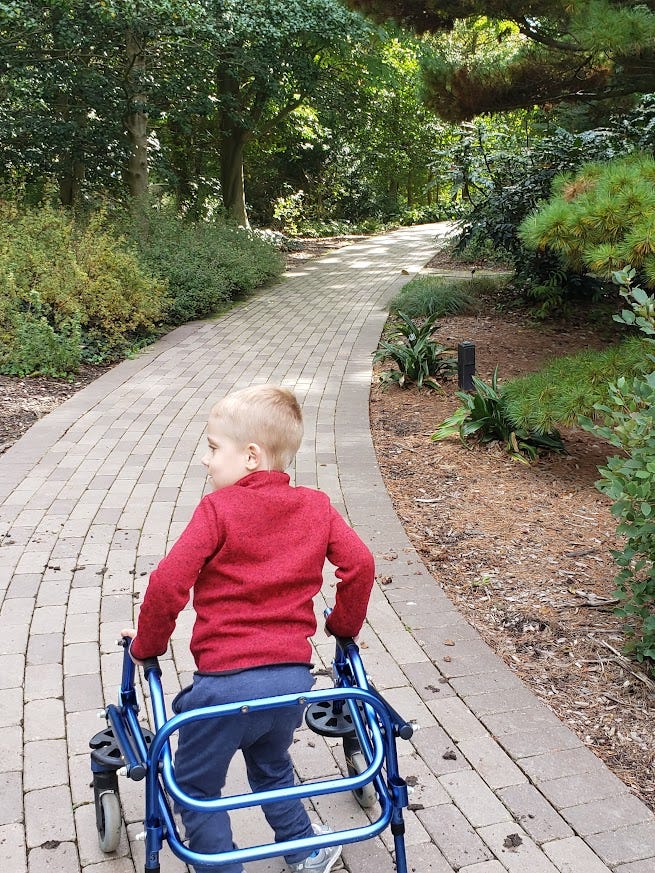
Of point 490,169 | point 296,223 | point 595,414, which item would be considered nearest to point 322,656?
point 595,414

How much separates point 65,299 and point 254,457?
734 centimetres

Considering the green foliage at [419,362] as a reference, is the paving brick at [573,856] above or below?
below

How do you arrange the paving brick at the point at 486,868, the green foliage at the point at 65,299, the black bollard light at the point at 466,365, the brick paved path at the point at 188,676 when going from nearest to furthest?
the paving brick at the point at 486,868, the brick paved path at the point at 188,676, the black bollard light at the point at 466,365, the green foliage at the point at 65,299

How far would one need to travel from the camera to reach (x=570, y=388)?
5.12 metres

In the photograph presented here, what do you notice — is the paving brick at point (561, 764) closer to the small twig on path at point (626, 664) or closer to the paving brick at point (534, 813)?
the paving brick at point (534, 813)

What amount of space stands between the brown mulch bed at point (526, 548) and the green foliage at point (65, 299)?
360 mm

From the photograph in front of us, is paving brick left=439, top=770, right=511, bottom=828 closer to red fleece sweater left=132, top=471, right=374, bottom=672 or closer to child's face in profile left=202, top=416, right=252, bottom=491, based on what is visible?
red fleece sweater left=132, top=471, right=374, bottom=672

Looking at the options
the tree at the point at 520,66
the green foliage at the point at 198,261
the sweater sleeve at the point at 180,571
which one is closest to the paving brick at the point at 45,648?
the sweater sleeve at the point at 180,571

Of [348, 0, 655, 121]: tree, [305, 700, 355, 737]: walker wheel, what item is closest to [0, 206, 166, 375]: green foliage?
[348, 0, 655, 121]: tree

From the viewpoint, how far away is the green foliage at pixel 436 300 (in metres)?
11.2

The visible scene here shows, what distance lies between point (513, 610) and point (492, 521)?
1054 millimetres

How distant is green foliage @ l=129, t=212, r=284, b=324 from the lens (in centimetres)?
1118

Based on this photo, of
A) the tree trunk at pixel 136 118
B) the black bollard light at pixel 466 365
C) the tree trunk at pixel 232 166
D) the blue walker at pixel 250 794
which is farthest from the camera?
the tree trunk at pixel 232 166

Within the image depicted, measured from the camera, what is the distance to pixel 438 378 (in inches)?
315
